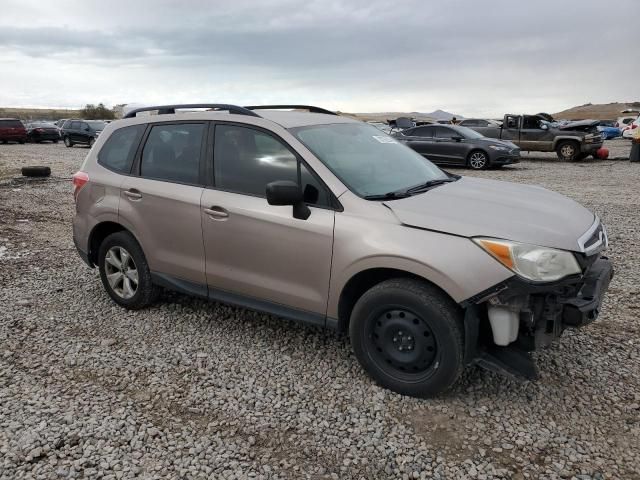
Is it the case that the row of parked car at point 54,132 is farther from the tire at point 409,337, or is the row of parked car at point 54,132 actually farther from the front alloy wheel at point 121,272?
the tire at point 409,337

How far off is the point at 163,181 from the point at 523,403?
3.12 meters

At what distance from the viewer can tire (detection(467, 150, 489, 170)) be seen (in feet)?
54.3

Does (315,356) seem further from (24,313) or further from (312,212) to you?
(24,313)

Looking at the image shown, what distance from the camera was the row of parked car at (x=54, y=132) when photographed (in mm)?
29344

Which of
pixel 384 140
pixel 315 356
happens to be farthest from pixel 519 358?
pixel 384 140

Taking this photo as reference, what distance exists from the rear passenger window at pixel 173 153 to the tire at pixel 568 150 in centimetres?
1868

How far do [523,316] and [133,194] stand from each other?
10.5ft

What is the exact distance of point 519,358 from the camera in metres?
3.04

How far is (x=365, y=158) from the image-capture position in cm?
386

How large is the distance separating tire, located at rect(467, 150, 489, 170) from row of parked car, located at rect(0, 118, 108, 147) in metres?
19.1

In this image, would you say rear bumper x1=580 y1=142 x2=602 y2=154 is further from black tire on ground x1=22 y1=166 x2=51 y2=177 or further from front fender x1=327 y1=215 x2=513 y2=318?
front fender x1=327 y1=215 x2=513 y2=318

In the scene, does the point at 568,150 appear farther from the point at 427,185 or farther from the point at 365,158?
the point at 365,158

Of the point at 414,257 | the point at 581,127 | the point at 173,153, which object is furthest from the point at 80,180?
the point at 581,127

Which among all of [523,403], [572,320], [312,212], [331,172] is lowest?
[523,403]
